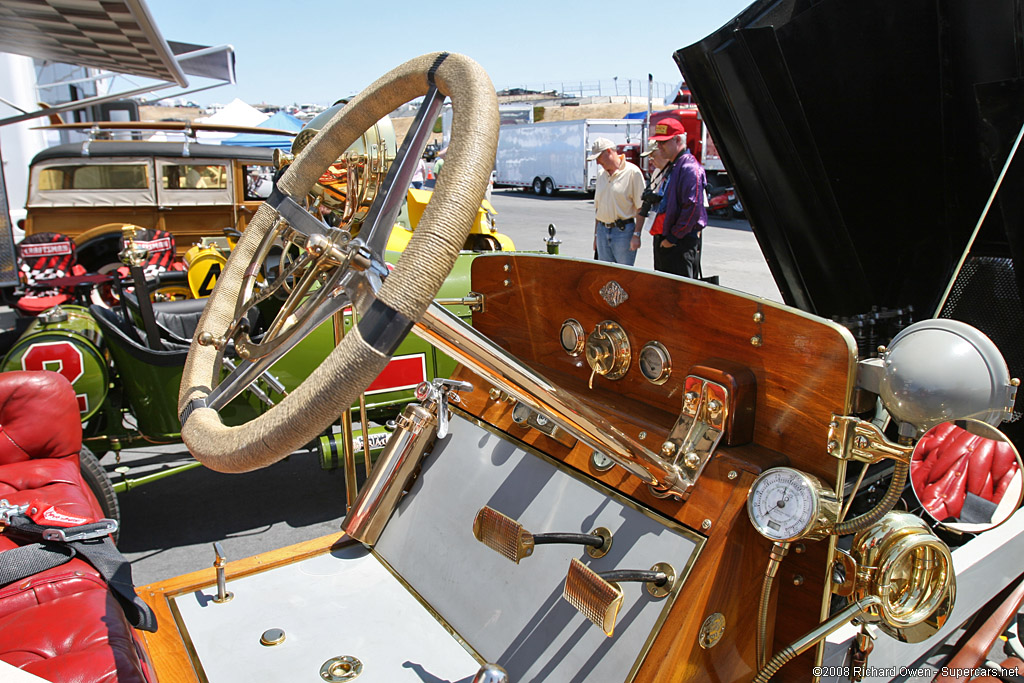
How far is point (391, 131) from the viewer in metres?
1.48

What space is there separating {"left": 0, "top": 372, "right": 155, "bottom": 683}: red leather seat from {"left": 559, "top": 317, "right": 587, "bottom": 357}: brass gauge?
1.10 m

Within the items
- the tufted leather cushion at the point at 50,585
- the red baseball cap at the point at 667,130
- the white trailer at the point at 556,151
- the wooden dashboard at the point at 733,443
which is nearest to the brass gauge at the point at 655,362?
the wooden dashboard at the point at 733,443

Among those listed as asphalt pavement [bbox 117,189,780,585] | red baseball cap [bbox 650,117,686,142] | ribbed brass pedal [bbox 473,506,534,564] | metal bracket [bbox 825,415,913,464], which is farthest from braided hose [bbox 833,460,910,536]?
red baseball cap [bbox 650,117,686,142]

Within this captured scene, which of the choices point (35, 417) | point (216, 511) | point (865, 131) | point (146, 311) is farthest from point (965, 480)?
point (216, 511)

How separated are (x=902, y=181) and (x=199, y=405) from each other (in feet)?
7.86

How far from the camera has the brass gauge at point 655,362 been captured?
1.40 m

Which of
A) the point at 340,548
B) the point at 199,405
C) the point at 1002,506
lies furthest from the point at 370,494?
the point at 1002,506

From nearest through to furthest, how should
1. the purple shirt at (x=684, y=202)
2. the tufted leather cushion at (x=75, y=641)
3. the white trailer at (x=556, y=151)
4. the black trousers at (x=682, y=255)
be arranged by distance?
→ the tufted leather cushion at (x=75, y=641) < the purple shirt at (x=684, y=202) < the black trousers at (x=682, y=255) < the white trailer at (x=556, y=151)

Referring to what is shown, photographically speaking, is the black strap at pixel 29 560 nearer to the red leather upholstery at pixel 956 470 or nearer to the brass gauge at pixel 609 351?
the brass gauge at pixel 609 351

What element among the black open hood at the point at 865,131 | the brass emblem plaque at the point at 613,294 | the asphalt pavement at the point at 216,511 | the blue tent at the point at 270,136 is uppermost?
the blue tent at the point at 270,136

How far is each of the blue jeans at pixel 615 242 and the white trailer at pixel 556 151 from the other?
12.4 m

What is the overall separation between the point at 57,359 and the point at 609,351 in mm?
2585

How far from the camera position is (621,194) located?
659 centimetres

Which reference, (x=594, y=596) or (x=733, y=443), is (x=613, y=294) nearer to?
(x=733, y=443)
